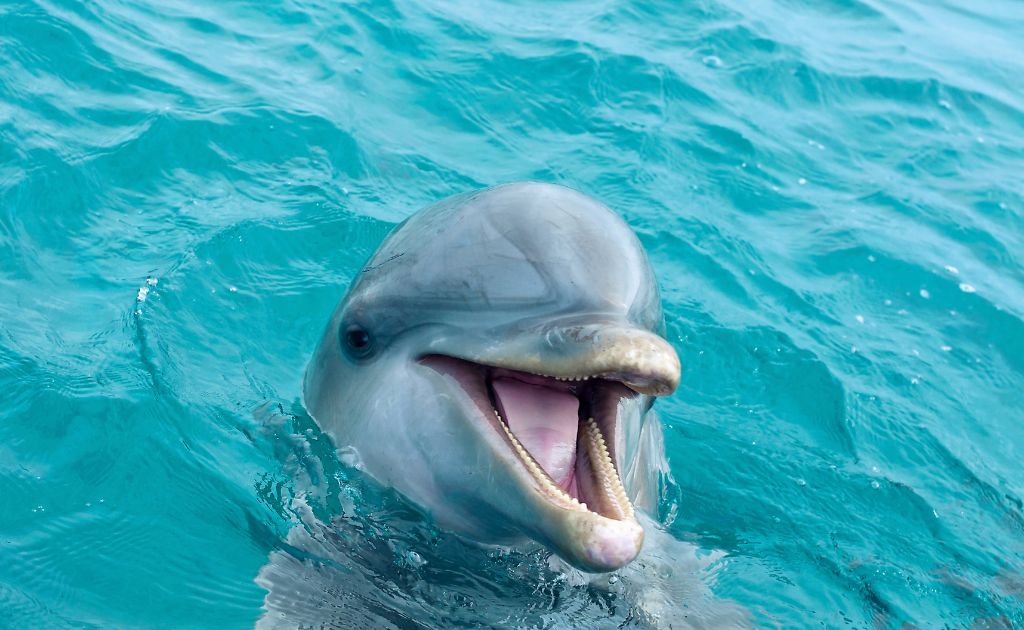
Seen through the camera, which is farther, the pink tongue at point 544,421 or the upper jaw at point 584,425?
the pink tongue at point 544,421

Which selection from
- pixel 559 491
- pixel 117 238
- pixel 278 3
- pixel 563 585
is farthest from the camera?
pixel 278 3

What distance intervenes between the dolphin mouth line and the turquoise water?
0.75 metres

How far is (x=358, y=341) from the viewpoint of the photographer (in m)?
4.96

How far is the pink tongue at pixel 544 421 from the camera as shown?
14.0 ft

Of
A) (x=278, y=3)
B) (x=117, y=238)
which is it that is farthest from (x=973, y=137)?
(x=117, y=238)

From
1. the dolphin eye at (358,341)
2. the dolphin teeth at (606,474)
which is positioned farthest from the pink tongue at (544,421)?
the dolphin eye at (358,341)

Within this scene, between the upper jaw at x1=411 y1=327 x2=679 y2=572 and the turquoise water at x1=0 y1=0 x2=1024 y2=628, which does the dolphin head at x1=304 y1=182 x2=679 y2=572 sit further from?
the turquoise water at x1=0 y1=0 x2=1024 y2=628

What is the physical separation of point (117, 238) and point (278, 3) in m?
6.66

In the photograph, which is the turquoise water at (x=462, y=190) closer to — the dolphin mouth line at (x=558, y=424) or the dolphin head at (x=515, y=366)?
the dolphin head at (x=515, y=366)

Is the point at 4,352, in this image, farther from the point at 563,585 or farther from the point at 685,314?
the point at 685,314

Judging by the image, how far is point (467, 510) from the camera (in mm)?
4496

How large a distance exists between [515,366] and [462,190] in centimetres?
679

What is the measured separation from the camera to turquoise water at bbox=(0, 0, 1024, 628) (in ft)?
17.9

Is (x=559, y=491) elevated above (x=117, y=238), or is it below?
above
